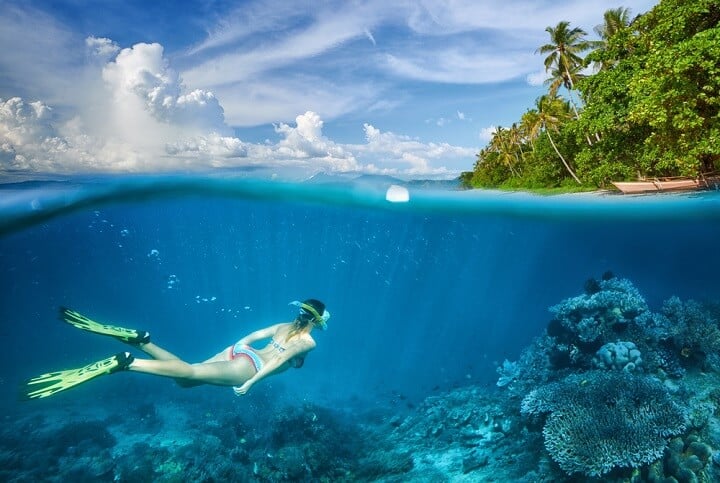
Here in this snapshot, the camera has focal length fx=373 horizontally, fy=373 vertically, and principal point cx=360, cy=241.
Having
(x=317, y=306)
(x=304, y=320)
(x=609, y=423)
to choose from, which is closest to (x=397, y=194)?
(x=317, y=306)

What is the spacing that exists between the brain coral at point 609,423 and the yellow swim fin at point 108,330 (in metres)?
7.20

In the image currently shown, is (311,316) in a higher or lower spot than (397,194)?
lower

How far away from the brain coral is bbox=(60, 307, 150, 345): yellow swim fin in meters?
7.20

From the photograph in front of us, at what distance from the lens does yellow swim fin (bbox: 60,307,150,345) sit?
5602 mm

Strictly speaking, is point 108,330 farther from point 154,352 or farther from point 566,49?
point 566,49

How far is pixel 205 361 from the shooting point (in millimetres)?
6168

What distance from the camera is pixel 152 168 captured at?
14.7 meters

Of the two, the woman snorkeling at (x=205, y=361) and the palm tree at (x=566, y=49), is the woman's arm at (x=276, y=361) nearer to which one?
the woman snorkeling at (x=205, y=361)

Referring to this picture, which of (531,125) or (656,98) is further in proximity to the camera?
(531,125)

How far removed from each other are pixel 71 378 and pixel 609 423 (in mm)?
8746

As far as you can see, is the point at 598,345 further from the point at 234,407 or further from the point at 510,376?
the point at 234,407

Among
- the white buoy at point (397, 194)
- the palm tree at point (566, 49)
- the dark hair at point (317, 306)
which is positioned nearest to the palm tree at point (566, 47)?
the palm tree at point (566, 49)

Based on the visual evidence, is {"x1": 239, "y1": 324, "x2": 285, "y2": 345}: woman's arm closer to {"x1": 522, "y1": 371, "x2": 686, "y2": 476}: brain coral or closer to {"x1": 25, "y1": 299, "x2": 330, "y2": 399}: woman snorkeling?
{"x1": 25, "y1": 299, "x2": 330, "y2": 399}: woman snorkeling

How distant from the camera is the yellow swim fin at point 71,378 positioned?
4.90 m
